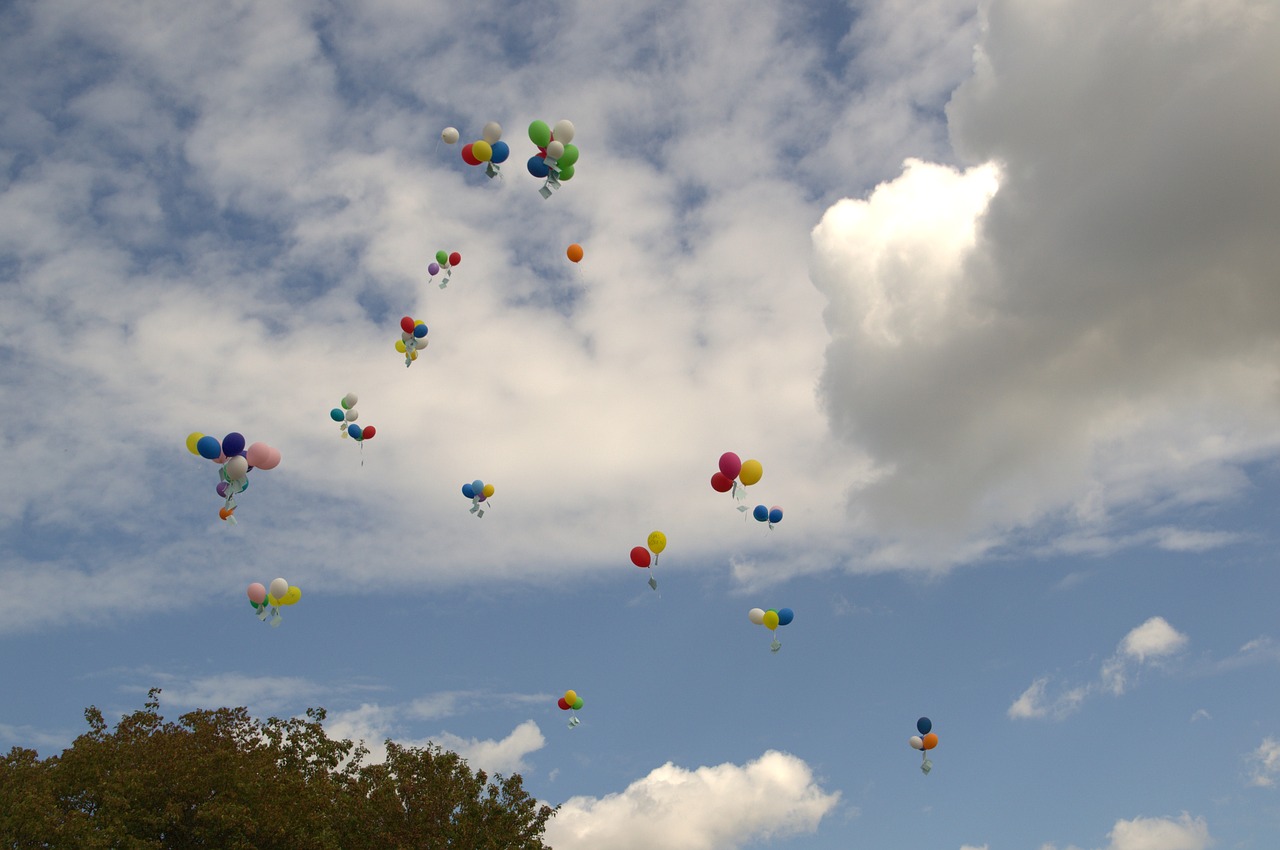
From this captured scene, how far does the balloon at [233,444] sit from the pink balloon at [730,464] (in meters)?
11.0

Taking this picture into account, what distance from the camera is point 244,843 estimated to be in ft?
77.6

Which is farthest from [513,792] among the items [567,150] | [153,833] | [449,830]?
[567,150]

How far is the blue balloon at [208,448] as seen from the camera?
21578mm

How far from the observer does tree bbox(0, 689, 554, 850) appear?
23.3 m

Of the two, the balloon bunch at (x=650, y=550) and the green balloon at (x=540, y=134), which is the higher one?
the green balloon at (x=540, y=134)

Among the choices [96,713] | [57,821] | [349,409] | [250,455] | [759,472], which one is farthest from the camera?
[349,409]

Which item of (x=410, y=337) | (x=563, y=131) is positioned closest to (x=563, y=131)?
(x=563, y=131)

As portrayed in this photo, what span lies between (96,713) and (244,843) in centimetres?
663

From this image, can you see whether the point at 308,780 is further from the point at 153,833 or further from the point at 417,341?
the point at 417,341

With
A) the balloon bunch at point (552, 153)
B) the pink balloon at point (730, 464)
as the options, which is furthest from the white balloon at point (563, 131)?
the pink balloon at point (730, 464)

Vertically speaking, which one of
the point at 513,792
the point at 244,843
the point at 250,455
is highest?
the point at 250,455

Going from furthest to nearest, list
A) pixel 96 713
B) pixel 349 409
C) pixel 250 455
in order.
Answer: pixel 349 409, pixel 96 713, pixel 250 455

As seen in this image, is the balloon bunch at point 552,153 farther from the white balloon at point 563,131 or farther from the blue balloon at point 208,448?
the blue balloon at point 208,448

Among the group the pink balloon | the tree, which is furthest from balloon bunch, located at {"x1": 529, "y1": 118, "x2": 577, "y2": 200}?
the tree
